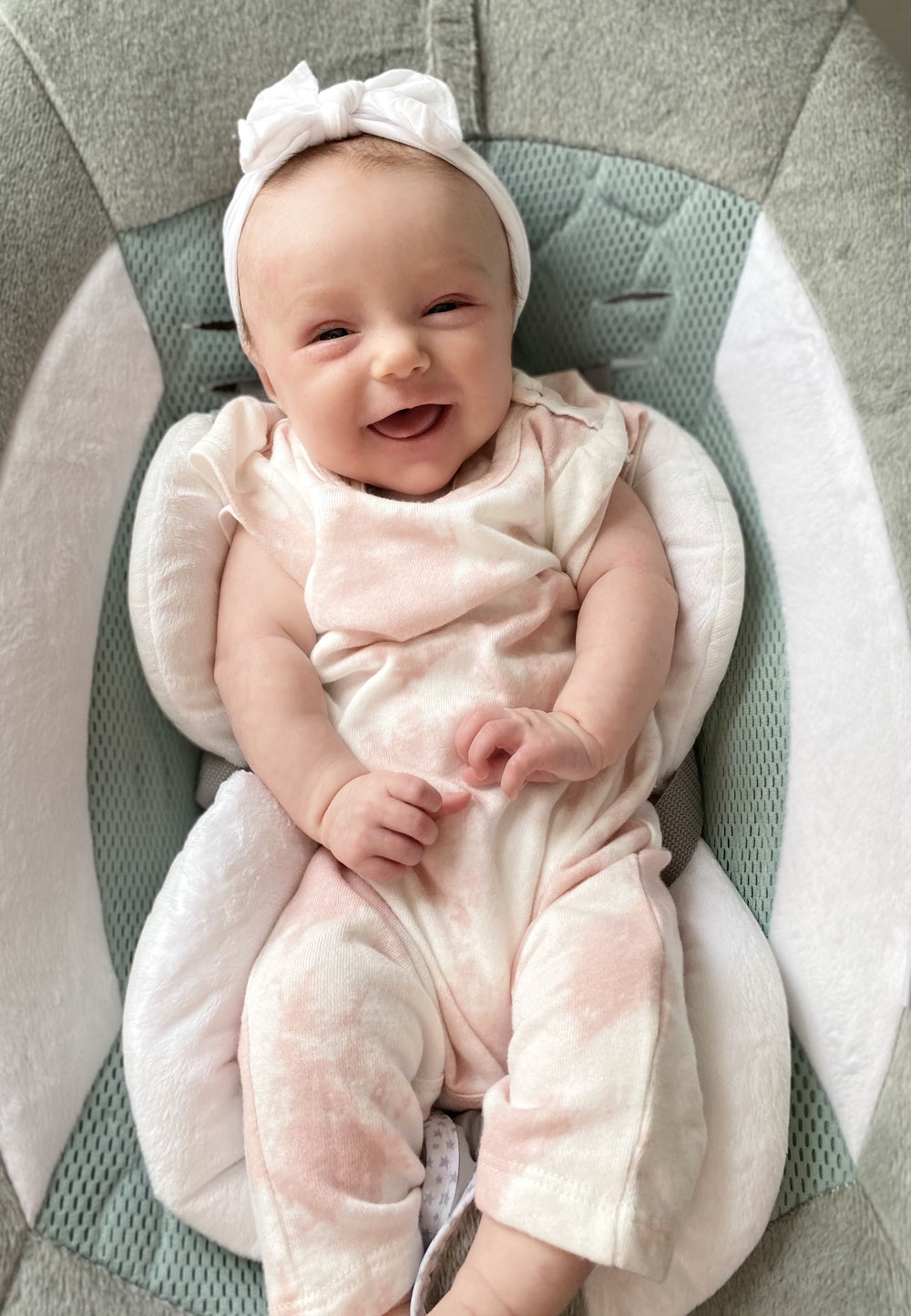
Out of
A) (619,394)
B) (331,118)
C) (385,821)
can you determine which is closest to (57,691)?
(385,821)

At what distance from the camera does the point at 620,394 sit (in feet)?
4.09

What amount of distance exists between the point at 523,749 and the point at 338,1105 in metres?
0.29

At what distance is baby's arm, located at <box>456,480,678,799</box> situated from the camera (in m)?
0.90

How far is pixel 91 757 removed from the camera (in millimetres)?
1031

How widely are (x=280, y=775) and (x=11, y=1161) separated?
342 mm

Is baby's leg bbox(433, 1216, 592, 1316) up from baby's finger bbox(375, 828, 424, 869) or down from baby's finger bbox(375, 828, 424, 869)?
down

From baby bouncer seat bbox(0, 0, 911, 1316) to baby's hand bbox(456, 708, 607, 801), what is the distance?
190 mm

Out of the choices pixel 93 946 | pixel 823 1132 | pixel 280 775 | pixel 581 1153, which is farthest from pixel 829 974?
pixel 93 946

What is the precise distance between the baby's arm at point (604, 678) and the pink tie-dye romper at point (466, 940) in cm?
3

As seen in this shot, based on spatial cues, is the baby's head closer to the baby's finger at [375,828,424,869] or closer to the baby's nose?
the baby's nose

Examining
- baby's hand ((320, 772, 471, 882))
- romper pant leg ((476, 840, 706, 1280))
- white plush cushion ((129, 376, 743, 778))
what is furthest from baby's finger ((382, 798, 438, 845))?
white plush cushion ((129, 376, 743, 778))

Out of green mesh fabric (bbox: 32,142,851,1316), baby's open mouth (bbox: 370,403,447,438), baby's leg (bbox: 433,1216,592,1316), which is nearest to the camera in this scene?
baby's leg (bbox: 433,1216,592,1316)

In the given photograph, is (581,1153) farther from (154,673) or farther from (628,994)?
(154,673)

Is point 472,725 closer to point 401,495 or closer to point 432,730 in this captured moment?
point 432,730
